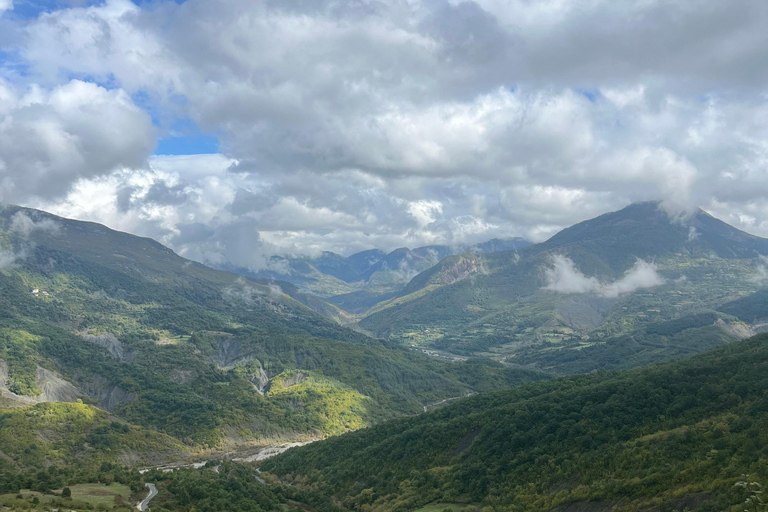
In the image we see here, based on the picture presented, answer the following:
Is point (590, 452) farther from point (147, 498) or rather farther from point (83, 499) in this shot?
point (83, 499)

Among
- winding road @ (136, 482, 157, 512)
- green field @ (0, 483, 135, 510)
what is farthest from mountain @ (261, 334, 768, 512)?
green field @ (0, 483, 135, 510)

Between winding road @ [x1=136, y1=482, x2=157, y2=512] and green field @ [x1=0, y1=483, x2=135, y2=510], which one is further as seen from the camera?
winding road @ [x1=136, y1=482, x2=157, y2=512]

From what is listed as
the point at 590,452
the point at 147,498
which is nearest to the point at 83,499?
the point at 147,498

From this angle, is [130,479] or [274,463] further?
[274,463]

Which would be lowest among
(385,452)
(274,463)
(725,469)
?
(274,463)

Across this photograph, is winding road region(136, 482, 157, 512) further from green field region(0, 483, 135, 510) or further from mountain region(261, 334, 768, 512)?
mountain region(261, 334, 768, 512)

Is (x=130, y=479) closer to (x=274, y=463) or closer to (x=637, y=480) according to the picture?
(x=274, y=463)

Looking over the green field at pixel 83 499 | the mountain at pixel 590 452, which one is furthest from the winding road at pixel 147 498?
the mountain at pixel 590 452

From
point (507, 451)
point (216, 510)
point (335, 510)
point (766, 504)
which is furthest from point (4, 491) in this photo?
point (766, 504)
